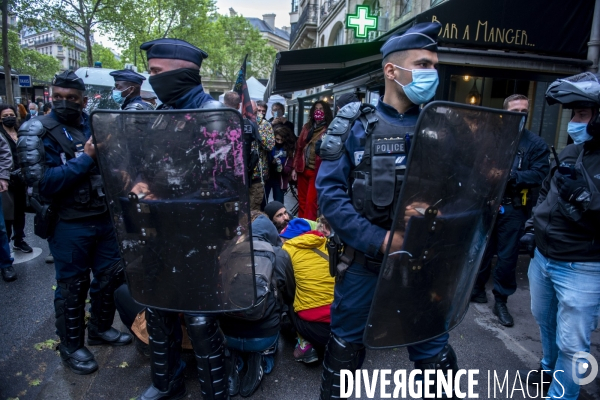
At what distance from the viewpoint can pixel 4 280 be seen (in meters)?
4.35

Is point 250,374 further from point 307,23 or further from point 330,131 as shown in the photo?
point 307,23

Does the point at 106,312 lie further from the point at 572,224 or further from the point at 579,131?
the point at 579,131

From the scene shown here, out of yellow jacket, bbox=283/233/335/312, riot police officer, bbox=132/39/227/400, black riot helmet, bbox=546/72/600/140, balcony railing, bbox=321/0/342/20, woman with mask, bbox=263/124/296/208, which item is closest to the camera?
black riot helmet, bbox=546/72/600/140

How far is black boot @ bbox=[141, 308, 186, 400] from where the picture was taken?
223cm

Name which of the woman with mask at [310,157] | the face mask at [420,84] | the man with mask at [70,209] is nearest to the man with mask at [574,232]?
the face mask at [420,84]

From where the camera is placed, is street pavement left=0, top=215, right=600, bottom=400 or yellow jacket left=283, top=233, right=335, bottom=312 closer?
street pavement left=0, top=215, right=600, bottom=400

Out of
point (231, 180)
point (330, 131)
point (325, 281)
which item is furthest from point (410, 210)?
point (325, 281)

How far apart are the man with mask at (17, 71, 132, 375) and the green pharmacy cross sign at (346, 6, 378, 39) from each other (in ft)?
29.1

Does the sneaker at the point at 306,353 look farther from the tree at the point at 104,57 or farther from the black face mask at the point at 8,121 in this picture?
the tree at the point at 104,57

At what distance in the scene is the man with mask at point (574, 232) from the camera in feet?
6.80

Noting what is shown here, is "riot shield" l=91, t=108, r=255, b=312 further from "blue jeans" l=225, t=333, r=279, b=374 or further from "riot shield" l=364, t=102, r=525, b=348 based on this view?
"blue jeans" l=225, t=333, r=279, b=374

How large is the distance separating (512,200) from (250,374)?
2678 mm

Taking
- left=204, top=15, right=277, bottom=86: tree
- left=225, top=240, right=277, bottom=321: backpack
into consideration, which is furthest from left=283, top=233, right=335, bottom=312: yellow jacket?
left=204, top=15, right=277, bottom=86: tree

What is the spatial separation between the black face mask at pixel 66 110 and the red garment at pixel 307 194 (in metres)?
3.28
